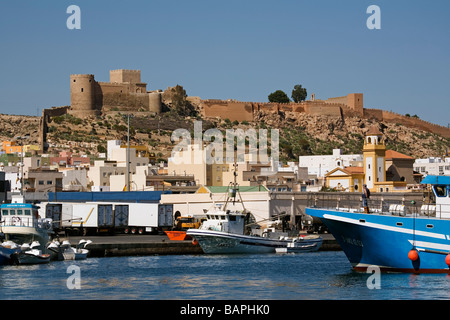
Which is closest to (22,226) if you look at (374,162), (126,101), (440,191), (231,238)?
(231,238)

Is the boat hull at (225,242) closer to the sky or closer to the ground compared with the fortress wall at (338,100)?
closer to the ground

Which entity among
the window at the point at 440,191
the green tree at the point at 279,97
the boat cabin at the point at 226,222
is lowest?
the boat cabin at the point at 226,222

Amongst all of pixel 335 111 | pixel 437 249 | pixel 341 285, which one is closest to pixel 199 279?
pixel 341 285

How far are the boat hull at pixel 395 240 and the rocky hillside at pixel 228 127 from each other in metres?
87.1

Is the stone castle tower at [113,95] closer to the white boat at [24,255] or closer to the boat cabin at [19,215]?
the boat cabin at [19,215]

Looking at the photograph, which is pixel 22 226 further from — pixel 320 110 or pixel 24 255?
pixel 320 110

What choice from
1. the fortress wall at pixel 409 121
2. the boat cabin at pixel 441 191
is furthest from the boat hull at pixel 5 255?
the fortress wall at pixel 409 121

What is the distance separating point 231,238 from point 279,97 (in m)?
129

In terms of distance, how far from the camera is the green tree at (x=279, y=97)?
568 ft

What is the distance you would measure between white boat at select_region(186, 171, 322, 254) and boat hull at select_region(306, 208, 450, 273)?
39.0ft

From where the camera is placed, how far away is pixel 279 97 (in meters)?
173

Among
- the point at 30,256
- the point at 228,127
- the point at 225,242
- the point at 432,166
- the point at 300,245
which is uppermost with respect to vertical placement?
the point at 228,127

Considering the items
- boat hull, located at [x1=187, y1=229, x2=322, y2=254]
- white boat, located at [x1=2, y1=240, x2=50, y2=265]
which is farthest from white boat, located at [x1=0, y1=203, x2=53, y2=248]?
boat hull, located at [x1=187, y1=229, x2=322, y2=254]

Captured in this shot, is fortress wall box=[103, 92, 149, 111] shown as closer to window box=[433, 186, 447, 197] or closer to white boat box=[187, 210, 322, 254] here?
white boat box=[187, 210, 322, 254]
